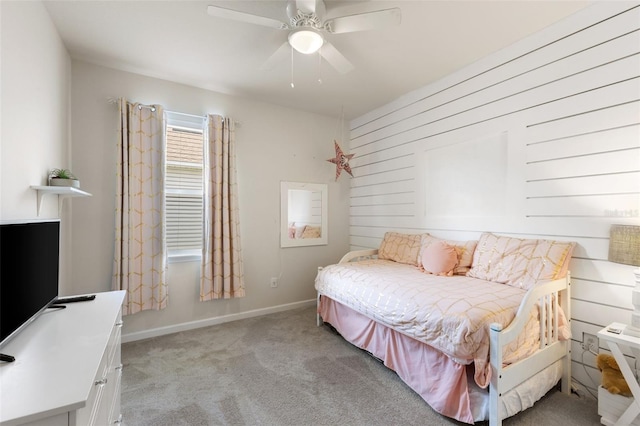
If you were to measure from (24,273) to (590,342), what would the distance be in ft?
10.8

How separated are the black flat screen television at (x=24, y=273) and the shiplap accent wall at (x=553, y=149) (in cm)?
307

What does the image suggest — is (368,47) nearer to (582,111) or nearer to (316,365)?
(582,111)

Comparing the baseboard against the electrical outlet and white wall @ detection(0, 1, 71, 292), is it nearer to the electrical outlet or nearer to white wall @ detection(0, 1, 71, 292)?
white wall @ detection(0, 1, 71, 292)

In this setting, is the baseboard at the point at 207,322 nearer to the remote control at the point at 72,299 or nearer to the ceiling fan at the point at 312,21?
the remote control at the point at 72,299

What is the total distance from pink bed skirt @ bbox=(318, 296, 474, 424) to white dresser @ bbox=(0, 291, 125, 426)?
5.66 ft

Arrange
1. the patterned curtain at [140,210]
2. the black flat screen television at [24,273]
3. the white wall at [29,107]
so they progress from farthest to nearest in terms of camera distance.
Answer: the patterned curtain at [140,210] → the white wall at [29,107] → the black flat screen television at [24,273]

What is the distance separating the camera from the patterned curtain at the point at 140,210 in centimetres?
262

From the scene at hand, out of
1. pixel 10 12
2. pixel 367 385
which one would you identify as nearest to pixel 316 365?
pixel 367 385

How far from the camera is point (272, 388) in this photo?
198cm

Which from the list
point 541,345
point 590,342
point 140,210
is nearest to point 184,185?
point 140,210

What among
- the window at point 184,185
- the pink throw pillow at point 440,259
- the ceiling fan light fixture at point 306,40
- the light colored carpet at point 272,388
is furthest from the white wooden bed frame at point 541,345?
the window at point 184,185

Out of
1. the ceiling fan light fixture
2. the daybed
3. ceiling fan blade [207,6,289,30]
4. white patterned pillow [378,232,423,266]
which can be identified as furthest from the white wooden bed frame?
ceiling fan blade [207,6,289,30]

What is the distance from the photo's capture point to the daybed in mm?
1544

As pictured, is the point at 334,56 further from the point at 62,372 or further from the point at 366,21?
the point at 62,372
